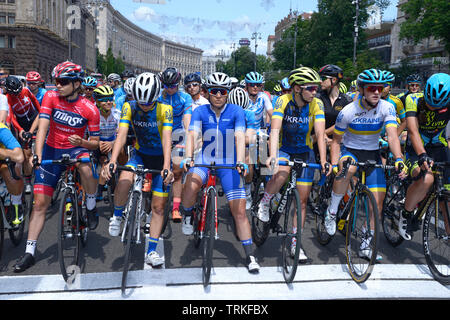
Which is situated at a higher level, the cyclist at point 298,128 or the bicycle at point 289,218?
the cyclist at point 298,128

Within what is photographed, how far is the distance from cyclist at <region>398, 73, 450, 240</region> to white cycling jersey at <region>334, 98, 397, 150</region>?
375mm

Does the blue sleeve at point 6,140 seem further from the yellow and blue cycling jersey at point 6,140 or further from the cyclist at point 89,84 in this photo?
the cyclist at point 89,84

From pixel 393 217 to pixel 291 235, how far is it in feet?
6.73

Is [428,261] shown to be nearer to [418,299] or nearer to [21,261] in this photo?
[418,299]

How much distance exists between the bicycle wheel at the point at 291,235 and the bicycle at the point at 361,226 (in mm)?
712

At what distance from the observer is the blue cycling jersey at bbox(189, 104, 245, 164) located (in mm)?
5367

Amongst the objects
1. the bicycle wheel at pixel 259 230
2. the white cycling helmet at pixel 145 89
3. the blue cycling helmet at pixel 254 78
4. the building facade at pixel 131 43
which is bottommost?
the bicycle wheel at pixel 259 230

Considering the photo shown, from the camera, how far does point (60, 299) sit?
13.8 ft

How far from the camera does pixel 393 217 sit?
611 centimetres

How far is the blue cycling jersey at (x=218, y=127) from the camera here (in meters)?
5.37

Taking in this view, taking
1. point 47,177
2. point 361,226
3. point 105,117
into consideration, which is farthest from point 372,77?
point 105,117

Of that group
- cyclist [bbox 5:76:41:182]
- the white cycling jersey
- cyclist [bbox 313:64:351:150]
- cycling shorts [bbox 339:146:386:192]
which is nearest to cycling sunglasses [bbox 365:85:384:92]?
the white cycling jersey

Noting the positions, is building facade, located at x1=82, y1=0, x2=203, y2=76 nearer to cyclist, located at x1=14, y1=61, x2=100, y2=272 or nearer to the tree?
the tree

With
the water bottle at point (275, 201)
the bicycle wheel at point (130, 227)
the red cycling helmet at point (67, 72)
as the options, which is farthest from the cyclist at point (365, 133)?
the red cycling helmet at point (67, 72)
